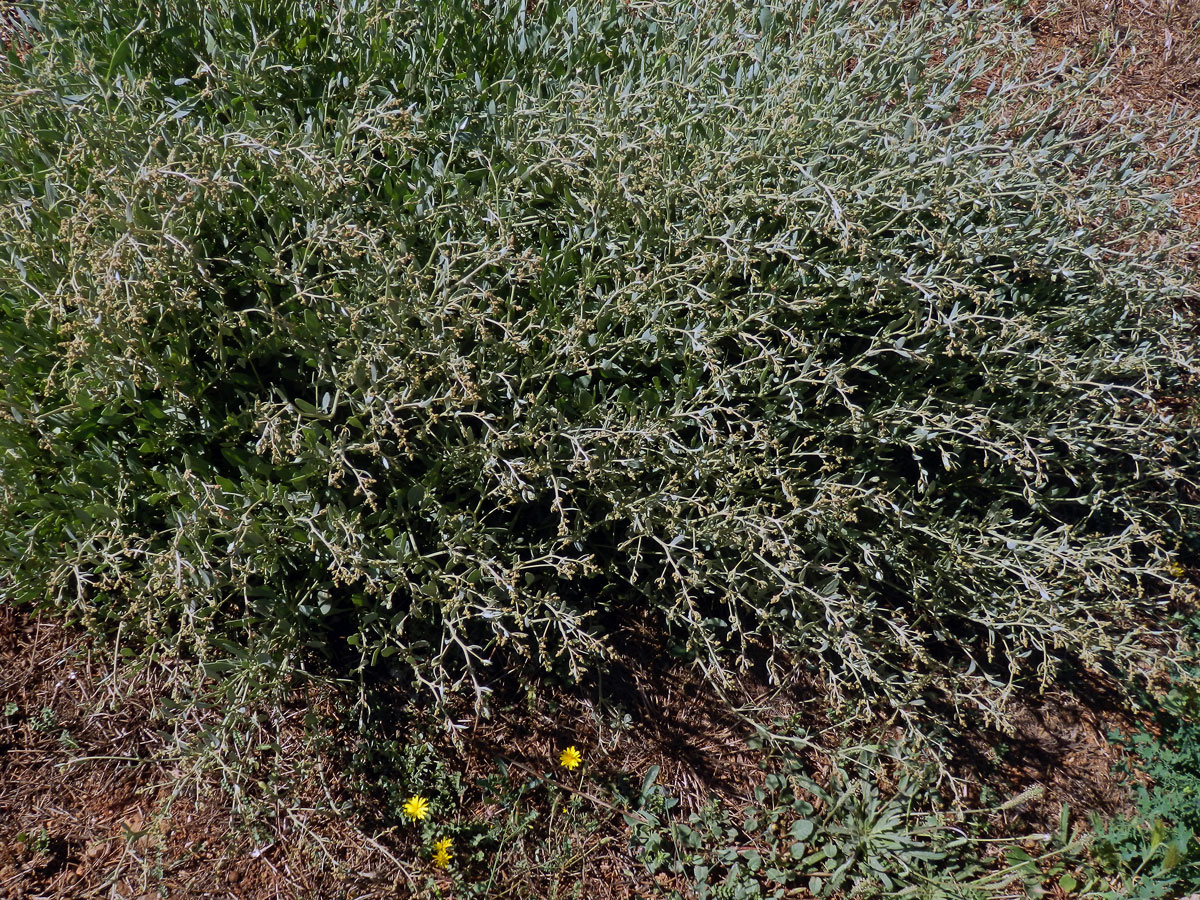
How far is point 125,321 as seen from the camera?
223 cm

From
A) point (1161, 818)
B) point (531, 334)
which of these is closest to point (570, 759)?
point (531, 334)

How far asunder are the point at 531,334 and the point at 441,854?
5.75ft

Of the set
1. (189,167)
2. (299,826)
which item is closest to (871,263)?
(189,167)

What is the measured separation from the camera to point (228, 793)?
9.24ft

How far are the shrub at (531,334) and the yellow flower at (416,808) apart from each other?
1.19 feet

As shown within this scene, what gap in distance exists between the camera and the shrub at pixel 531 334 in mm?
2545

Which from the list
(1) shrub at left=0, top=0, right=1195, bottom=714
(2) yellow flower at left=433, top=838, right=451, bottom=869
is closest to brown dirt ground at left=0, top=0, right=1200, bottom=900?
(2) yellow flower at left=433, top=838, right=451, bottom=869

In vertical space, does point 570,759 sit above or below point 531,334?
below

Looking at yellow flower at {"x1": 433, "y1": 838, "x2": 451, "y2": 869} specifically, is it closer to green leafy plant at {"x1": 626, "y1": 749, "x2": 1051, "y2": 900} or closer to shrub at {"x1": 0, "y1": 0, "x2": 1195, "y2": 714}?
shrub at {"x1": 0, "y1": 0, "x2": 1195, "y2": 714}

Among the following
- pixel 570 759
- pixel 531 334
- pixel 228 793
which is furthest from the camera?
pixel 570 759

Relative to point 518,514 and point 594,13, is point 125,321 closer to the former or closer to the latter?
point 518,514

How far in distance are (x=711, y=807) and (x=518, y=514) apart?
1.27 metres

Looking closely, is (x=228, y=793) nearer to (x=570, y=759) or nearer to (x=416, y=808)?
(x=416, y=808)

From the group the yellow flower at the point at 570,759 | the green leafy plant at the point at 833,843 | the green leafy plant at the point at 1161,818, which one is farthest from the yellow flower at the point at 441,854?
the green leafy plant at the point at 1161,818
